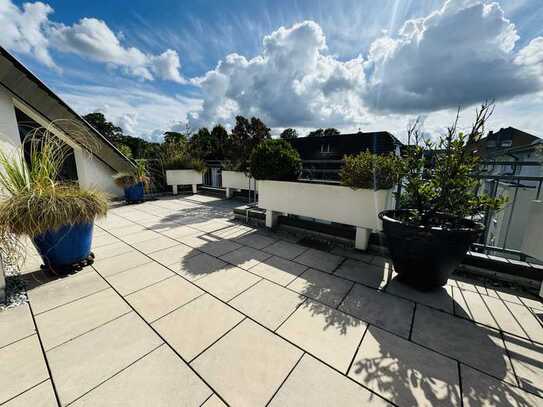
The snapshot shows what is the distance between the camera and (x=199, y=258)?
254 centimetres

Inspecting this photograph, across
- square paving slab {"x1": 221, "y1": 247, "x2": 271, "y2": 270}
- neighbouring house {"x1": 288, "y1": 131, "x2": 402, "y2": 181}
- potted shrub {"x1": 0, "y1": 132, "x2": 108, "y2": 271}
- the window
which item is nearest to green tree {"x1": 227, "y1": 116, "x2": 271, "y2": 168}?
square paving slab {"x1": 221, "y1": 247, "x2": 271, "y2": 270}

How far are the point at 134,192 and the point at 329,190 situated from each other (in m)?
5.37

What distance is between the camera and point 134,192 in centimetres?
559

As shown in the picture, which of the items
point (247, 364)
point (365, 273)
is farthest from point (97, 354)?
point (365, 273)

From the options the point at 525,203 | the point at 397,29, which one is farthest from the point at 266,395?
the point at 525,203

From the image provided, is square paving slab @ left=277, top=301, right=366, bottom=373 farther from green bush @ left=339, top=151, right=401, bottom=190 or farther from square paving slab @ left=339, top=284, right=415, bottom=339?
green bush @ left=339, top=151, right=401, bottom=190

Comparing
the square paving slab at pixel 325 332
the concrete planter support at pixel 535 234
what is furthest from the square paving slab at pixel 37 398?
the concrete planter support at pixel 535 234

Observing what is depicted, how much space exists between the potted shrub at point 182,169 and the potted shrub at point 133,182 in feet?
3.06

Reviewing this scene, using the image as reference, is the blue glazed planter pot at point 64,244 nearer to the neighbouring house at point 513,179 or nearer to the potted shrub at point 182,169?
the neighbouring house at point 513,179

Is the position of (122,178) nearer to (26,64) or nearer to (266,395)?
(26,64)

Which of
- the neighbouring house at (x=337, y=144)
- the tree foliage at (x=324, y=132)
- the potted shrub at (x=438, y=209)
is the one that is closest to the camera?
the potted shrub at (x=438, y=209)

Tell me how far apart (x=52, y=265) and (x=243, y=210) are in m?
2.68

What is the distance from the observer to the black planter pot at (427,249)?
1699mm

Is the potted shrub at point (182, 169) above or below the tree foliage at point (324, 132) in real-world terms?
below
